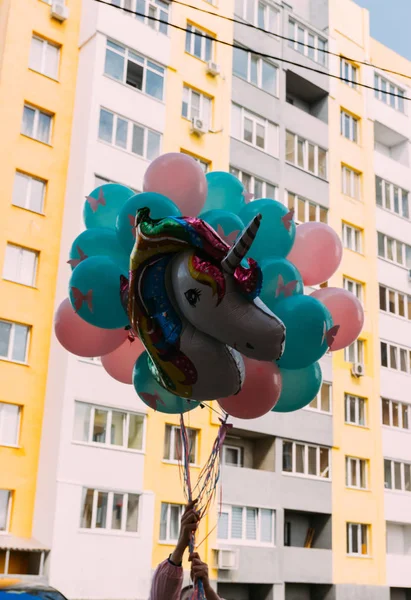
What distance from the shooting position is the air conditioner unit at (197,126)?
2295 centimetres

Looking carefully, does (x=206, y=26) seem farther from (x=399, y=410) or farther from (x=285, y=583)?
(x=285, y=583)

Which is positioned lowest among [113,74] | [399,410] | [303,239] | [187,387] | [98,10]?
[187,387]

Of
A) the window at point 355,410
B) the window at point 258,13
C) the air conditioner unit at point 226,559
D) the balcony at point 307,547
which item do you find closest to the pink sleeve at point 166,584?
the air conditioner unit at point 226,559

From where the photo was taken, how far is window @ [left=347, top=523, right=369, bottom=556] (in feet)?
77.6

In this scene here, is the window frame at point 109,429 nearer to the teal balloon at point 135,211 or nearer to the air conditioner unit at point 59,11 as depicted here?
the air conditioner unit at point 59,11

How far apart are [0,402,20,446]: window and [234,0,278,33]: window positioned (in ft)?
49.5

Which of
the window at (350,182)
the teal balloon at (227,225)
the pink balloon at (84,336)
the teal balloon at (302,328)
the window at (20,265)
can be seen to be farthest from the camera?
the window at (350,182)

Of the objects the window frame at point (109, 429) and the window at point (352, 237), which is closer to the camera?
the window frame at point (109, 429)

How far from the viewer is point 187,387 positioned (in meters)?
5.28

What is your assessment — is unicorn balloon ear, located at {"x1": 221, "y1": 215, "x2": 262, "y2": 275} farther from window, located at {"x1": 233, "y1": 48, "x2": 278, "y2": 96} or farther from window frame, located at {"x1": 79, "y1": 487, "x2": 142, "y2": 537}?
window, located at {"x1": 233, "y1": 48, "x2": 278, "y2": 96}

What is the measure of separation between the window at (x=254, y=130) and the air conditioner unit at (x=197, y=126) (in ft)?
5.36

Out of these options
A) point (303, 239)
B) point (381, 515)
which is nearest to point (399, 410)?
point (381, 515)

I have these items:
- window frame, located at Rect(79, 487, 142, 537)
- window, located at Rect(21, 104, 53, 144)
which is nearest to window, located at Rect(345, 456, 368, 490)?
window frame, located at Rect(79, 487, 142, 537)

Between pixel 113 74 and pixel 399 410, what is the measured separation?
14.1 m
